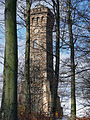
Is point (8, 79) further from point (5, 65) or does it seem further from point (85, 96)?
point (85, 96)

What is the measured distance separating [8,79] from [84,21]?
3.46 meters

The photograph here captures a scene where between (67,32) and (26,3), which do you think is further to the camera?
(26,3)

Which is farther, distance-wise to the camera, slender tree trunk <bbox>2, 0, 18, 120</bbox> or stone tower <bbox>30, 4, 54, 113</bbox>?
stone tower <bbox>30, 4, 54, 113</bbox>

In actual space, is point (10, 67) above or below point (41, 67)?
below

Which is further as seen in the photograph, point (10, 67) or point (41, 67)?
point (41, 67)

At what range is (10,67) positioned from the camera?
4453 millimetres

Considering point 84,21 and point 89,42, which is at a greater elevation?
point 84,21

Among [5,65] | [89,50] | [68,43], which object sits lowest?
[5,65]

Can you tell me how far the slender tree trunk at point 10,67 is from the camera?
4.30 m

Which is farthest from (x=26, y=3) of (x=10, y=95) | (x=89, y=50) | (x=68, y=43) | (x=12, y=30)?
(x=10, y=95)

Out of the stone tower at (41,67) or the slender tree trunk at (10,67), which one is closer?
the slender tree trunk at (10,67)

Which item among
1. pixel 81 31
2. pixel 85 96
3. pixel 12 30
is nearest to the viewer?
pixel 12 30

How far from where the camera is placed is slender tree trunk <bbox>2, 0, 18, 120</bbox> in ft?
14.1

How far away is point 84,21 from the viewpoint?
6570 mm
